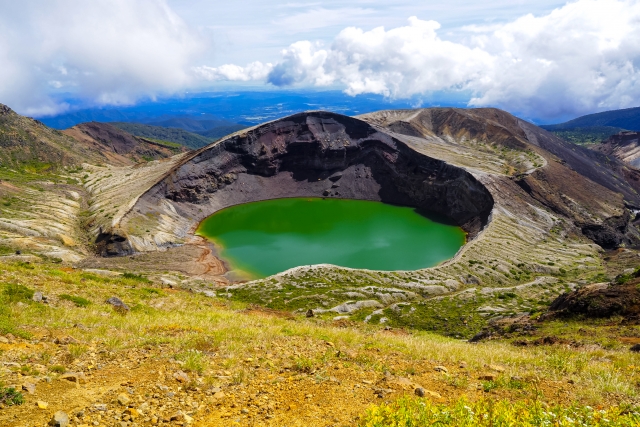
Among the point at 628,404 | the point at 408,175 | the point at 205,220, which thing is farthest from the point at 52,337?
the point at 408,175

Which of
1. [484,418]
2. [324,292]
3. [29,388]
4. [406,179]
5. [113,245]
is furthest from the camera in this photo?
[406,179]

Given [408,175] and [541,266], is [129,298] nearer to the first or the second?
[541,266]

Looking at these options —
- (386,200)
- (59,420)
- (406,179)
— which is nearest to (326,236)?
(386,200)

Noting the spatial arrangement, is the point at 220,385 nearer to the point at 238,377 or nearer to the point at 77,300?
the point at 238,377

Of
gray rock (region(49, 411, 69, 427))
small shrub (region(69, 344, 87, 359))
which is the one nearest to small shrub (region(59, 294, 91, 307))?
small shrub (region(69, 344, 87, 359))

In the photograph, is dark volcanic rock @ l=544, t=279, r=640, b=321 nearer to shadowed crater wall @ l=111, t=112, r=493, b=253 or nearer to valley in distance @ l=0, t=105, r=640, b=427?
valley in distance @ l=0, t=105, r=640, b=427
